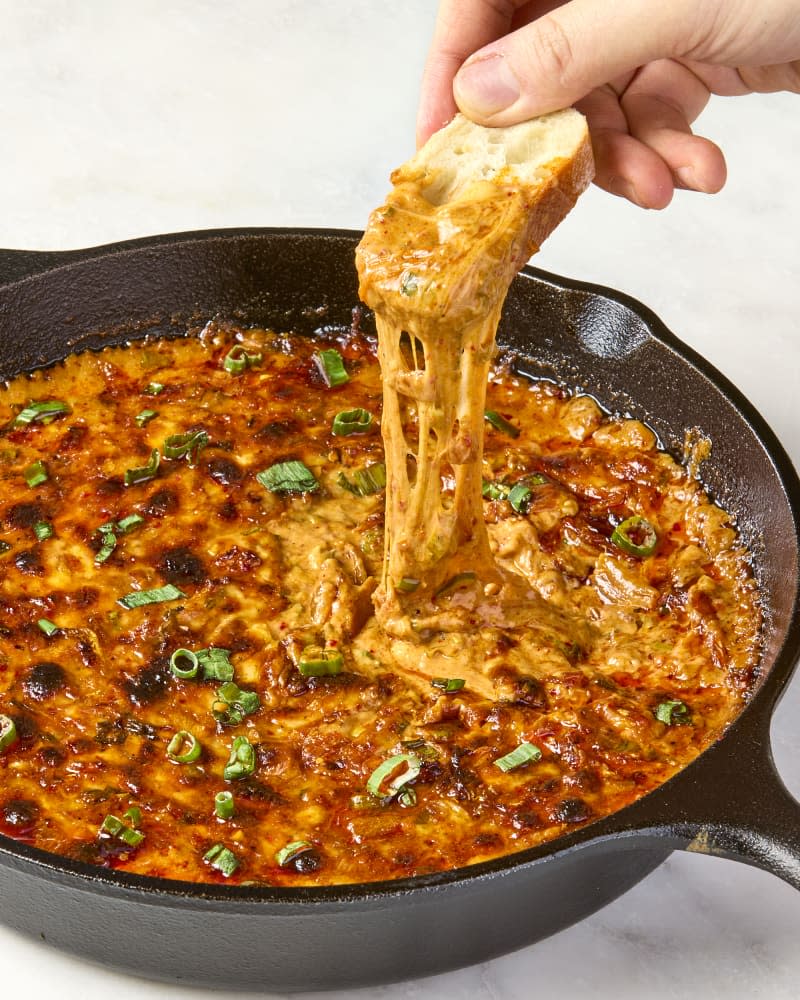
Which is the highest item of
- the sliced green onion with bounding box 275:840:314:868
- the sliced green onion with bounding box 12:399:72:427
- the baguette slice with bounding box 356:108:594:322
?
the baguette slice with bounding box 356:108:594:322

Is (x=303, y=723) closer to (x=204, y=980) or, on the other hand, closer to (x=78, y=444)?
(x=204, y=980)

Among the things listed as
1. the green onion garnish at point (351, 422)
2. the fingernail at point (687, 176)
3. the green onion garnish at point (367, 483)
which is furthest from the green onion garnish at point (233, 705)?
the fingernail at point (687, 176)

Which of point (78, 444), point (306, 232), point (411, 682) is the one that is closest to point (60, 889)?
point (411, 682)

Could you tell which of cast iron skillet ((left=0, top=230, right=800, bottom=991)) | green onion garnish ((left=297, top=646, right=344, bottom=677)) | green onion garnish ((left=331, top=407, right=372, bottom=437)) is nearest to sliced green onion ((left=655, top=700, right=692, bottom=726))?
cast iron skillet ((left=0, top=230, right=800, bottom=991))

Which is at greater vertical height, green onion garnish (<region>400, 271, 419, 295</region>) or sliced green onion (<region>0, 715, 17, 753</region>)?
green onion garnish (<region>400, 271, 419, 295</region>)

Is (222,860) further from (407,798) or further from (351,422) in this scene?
(351,422)

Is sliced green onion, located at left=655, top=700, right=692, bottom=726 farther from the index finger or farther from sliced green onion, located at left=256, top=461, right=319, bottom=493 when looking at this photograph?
the index finger

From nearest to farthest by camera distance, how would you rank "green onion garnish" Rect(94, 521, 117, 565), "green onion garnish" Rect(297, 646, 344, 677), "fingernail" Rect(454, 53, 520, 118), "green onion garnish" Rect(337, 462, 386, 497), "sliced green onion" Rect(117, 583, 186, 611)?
"fingernail" Rect(454, 53, 520, 118)
"green onion garnish" Rect(297, 646, 344, 677)
"sliced green onion" Rect(117, 583, 186, 611)
"green onion garnish" Rect(94, 521, 117, 565)
"green onion garnish" Rect(337, 462, 386, 497)

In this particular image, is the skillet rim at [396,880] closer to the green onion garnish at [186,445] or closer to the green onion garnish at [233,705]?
the green onion garnish at [233,705]
